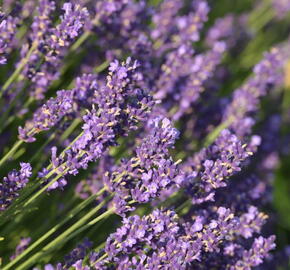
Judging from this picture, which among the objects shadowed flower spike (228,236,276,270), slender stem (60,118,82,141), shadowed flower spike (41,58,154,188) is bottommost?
shadowed flower spike (228,236,276,270)

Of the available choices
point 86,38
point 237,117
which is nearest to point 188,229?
point 237,117

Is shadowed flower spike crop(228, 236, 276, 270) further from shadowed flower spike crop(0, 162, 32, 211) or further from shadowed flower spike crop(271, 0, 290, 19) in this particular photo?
shadowed flower spike crop(271, 0, 290, 19)

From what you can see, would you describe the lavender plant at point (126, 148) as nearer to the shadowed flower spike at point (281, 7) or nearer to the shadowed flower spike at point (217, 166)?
the shadowed flower spike at point (217, 166)

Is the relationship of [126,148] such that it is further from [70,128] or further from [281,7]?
[281,7]

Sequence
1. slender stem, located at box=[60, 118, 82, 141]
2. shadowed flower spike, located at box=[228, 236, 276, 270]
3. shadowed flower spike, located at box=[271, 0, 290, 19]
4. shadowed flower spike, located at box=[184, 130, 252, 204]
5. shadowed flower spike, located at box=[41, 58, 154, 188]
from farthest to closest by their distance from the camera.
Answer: shadowed flower spike, located at box=[271, 0, 290, 19], slender stem, located at box=[60, 118, 82, 141], shadowed flower spike, located at box=[228, 236, 276, 270], shadowed flower spike, located at box=[184, 130, 252, 204], shadowed flower spike, located at box=[41, 58, 154, 188]

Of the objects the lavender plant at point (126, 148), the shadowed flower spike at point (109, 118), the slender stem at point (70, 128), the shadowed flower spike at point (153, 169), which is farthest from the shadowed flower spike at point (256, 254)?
the slender stem at point (70, 128)

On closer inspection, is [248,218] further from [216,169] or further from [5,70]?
[5,70]

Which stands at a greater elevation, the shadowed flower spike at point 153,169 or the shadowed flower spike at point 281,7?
the shadowed flower spike at point 281,7

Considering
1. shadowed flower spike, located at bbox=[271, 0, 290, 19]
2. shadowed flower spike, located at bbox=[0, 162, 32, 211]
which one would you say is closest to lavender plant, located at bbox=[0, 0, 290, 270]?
shadowed flower spike, located at bbox=[0, 162, 32, 211]
